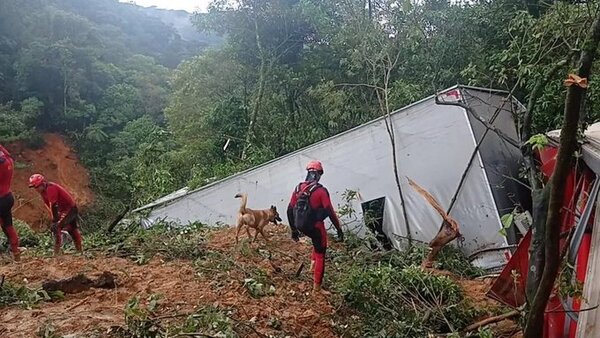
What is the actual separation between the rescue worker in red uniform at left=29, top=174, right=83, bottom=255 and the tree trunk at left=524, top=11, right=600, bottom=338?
19.7 feet

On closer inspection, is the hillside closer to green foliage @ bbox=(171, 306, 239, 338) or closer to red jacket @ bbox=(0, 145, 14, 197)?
red jacket @ bbox=(0, 145, 14, 197)

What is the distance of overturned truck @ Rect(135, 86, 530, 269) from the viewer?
8633 mm

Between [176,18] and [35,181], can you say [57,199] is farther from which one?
[176,18]

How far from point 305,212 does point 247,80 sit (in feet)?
41.0

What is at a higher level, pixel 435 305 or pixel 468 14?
pixel 468 14

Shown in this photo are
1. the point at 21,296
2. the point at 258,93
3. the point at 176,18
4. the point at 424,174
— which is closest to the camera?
the point at 21,296

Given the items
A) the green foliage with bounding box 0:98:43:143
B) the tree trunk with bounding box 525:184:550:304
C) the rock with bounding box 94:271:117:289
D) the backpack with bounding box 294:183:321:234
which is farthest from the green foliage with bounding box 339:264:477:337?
the green foliage with bounding box 0:98:43:143

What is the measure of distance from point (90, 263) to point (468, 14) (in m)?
11.6

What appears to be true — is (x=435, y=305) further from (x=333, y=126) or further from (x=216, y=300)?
(x=333, y=126)

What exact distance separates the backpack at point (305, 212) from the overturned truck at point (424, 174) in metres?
3.11

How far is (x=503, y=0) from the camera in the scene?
533 inches

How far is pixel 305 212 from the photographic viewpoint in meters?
5.96

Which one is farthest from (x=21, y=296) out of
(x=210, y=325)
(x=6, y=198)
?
(x=6, y=198)

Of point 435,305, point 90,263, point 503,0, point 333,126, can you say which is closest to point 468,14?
point 503,0
